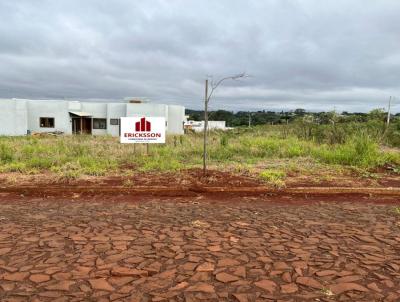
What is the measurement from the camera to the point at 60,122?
40.7 m

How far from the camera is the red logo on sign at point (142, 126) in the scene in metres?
12.3

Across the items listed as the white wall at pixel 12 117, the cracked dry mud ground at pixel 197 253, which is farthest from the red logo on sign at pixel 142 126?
the white wall at pixel 12 117

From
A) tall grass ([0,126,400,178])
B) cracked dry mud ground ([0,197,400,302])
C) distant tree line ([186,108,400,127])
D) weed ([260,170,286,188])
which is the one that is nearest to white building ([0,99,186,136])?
distant tree line ([186,108,400,127])

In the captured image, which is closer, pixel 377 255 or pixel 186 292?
pixel 186 292

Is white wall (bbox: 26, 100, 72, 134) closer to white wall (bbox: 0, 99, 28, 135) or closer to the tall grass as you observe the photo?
white wall (bbox: 0, 99, 28, 135)

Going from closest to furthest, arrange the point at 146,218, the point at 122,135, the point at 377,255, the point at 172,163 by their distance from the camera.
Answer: the point at 377,255 < the point at 146,218 < the point at 172,163 < the point at 122,135

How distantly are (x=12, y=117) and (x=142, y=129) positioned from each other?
31.1 m

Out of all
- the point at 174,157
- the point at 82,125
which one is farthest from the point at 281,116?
the point at 174,157

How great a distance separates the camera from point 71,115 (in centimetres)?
4138

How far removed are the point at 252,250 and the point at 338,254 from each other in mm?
972

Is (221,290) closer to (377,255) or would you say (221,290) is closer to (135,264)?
(135,264)

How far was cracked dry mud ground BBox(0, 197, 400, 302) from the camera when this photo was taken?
3.36 meters

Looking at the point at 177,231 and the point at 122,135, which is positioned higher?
the point at 122,135

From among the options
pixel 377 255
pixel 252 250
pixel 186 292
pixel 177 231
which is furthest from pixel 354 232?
pixel 186 292
